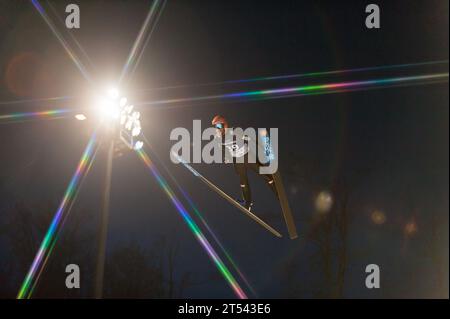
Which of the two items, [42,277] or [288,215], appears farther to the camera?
[42,277]

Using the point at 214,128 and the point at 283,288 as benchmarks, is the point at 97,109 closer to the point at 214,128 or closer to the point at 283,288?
the point at 214,128

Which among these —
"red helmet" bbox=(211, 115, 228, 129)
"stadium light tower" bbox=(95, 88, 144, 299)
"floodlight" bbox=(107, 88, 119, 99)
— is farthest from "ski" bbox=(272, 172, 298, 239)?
"floodlight" bbox=(107, 88, 119, 99)

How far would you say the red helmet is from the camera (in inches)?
286

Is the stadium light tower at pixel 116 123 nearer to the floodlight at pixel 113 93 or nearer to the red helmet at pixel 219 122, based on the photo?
the floodlight at pixel 113 93

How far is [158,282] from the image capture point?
79.5 ft

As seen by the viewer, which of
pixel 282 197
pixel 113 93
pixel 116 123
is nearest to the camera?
pixel 116 123

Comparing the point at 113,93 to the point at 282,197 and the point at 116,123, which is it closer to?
the point at 116,123

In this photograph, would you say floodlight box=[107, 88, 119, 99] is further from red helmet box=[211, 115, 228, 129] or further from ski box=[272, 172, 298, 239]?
ski box=[272, 172, 298, 239]

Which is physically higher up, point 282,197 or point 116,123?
point 116,123

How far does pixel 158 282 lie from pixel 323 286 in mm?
9922

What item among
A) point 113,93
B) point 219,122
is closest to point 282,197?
point 219,122

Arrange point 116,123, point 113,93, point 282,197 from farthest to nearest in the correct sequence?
point 282,197 → point 113,93 → point 116,123

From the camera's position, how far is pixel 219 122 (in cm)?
726
